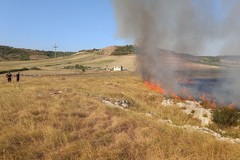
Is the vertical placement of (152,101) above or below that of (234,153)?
below

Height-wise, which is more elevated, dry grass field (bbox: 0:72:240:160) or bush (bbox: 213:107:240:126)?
dry grass field (bbox: 0:72:240:160)

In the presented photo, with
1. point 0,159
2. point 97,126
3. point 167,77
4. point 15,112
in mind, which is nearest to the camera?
point 0,159

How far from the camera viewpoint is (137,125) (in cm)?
1385

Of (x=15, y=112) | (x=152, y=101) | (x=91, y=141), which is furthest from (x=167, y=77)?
(x=91, y=141)

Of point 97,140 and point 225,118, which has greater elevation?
point 97,140

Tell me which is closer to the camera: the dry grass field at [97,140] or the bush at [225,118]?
the dry grass field at [97,140]

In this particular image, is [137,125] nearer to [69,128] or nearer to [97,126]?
[97,126]

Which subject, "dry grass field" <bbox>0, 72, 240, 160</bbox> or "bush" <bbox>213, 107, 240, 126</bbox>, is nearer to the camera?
"dry grass field" <bbox>0, 72, 240, 160</bbox>

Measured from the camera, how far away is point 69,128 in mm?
13219

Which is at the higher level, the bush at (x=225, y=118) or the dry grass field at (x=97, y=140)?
the dry grass field at (x=97, y=140)

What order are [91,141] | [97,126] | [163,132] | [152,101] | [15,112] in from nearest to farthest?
[91,141], [163,132], [97,126], [15,112], [152,101]

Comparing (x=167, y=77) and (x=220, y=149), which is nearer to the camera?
(x=220, y=149)

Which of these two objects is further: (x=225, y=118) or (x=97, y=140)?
(x=225, y=118)

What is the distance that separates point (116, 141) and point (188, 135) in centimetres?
293
